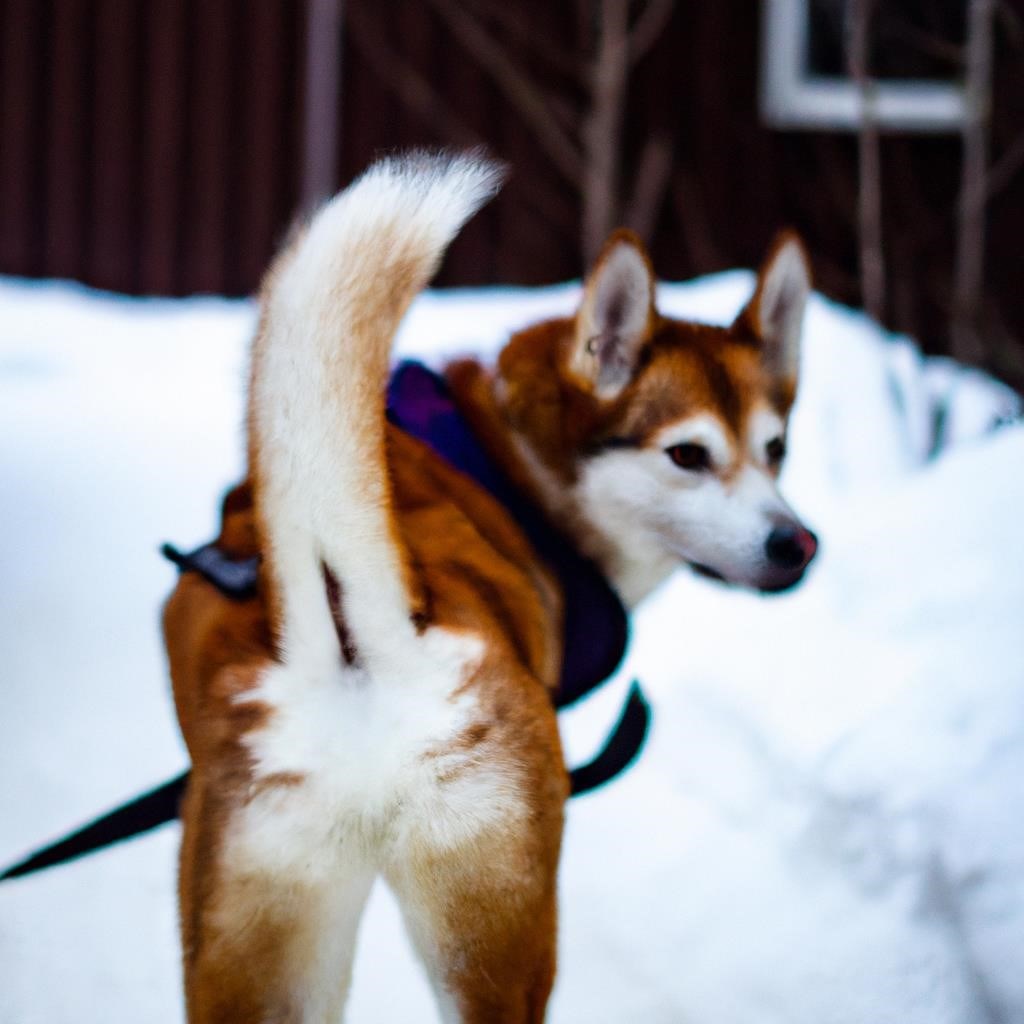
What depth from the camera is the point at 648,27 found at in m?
5.36

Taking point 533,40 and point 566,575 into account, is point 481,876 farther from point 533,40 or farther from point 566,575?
point 533,40

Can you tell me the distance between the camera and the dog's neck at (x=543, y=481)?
1657 mm

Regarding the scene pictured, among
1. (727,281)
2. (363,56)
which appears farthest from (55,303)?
(727,281)

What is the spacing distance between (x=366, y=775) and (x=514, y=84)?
4.97 m

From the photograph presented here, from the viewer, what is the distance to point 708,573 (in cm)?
172

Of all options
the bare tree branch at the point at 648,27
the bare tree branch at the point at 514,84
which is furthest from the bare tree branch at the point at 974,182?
the bare tree branch at the point at 514,84

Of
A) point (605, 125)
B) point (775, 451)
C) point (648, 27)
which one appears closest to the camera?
point (775, 451)

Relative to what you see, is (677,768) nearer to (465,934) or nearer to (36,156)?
(465,934)

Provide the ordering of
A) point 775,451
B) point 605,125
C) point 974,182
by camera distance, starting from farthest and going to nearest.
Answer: point 605,125, point 974,182, point 775,451

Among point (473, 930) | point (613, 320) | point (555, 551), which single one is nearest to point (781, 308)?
point (613, 320)

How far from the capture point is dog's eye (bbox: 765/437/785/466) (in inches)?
68.7

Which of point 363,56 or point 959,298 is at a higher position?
point 363,56

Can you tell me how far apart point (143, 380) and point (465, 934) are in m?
3.86

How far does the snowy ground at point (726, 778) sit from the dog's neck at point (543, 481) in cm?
39
